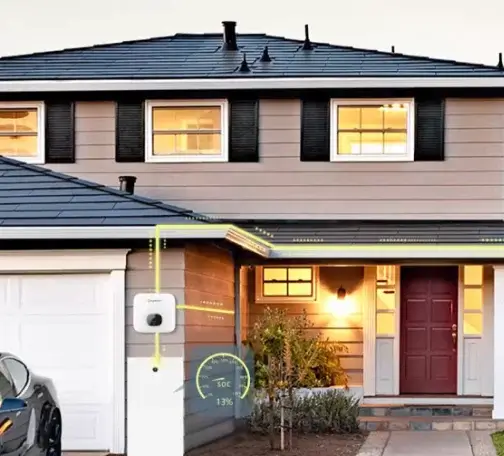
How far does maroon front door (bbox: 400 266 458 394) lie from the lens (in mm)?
16547

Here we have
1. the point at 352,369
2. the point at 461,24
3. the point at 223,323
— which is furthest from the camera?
the point at 461,24

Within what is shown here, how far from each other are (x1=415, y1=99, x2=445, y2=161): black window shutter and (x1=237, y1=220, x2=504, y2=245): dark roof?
0.99 m

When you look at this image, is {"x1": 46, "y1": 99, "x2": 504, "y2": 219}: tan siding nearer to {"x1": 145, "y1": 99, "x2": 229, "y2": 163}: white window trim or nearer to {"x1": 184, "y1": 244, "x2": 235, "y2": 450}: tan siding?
{"x1": 145, "y1": 99, "x2": 229, "y2": 163}: white window trim

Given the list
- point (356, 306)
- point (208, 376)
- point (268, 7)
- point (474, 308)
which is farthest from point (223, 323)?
point (268, 7)

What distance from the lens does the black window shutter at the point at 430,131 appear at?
1614cm

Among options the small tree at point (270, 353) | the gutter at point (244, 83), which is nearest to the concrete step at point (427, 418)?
the small tree at point (270, 353)

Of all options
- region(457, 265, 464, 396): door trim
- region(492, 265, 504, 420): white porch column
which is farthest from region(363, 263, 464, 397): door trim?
→ region(492, 265, 504, 420): white porch column

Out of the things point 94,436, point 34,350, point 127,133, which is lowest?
point 94,436

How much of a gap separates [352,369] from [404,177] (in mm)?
2987

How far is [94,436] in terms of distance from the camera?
12258 millimetres

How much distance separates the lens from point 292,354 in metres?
13.7

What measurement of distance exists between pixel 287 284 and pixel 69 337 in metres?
5.20

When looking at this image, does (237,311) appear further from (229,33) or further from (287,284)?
(229,33)

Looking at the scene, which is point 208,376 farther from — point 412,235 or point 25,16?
point 25,16
